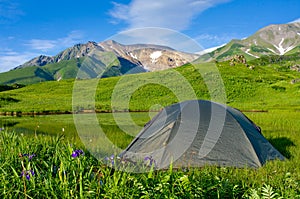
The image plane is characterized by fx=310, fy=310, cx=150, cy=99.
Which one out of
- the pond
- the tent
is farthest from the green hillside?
the tent

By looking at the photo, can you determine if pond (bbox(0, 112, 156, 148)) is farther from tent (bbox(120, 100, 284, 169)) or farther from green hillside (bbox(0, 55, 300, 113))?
green hillside (bbox(0, 55, 300, 113))

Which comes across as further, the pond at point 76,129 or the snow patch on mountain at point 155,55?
the pond at point 76,129

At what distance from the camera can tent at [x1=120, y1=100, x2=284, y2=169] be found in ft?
28.4

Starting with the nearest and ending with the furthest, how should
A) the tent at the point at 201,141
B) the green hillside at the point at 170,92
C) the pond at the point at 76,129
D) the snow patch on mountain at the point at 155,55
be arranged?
the tent at the point at 201,141, the snow patch on mountain at the point at 155,55, the pond at the point at 76,129, the green hillside at the point at 170,92

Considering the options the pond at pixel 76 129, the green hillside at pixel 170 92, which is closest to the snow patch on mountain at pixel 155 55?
the pond at pixel 76 129

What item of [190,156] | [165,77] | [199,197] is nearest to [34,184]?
[199,197]

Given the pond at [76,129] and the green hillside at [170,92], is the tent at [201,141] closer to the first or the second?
the pond at [76,129]

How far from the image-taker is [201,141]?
350 inches

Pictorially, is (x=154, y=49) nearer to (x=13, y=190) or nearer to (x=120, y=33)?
(x=120, y=33)

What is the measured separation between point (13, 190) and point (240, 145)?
6.41 meters

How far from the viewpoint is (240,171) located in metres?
8.05

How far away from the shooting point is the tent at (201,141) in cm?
865

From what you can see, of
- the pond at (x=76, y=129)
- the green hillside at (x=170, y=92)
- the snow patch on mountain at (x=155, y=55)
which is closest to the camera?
the snow patch on mountain at (x=155, y=55)

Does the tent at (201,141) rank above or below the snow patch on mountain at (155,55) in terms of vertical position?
below
